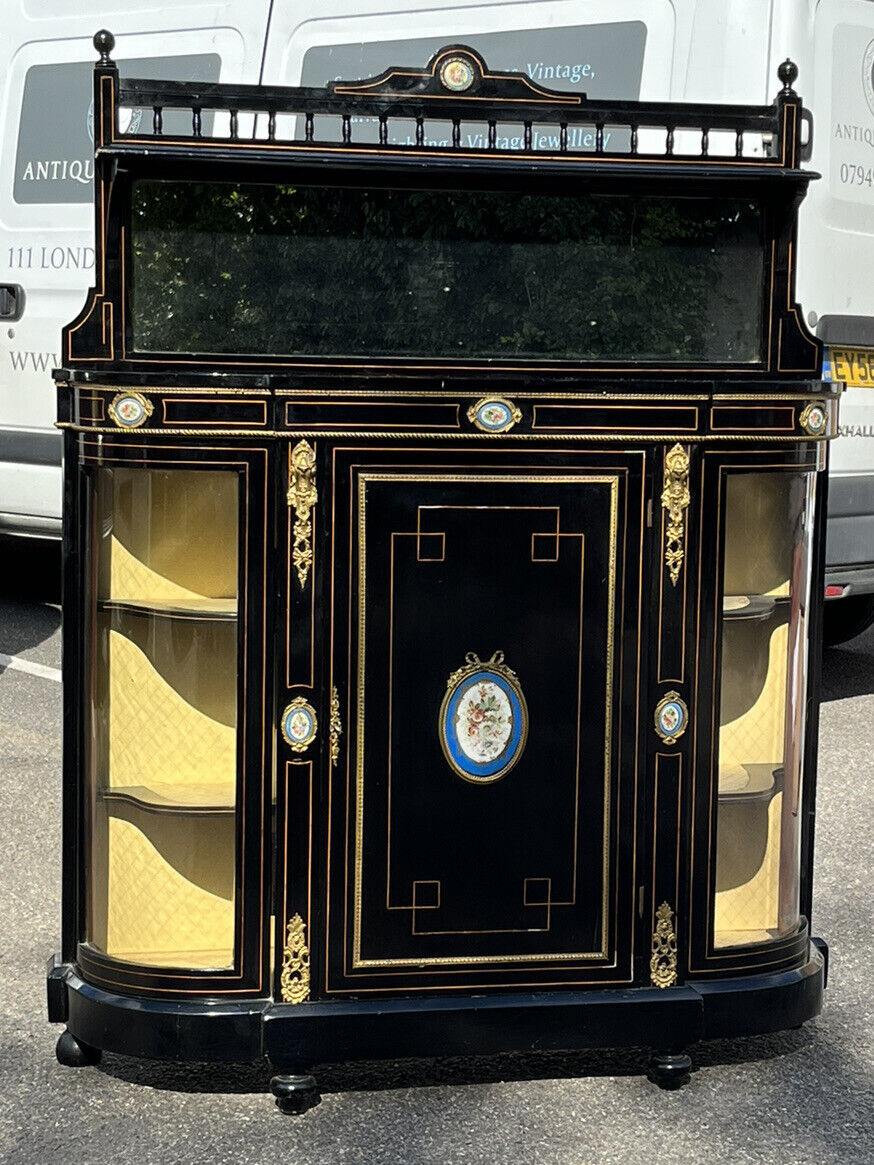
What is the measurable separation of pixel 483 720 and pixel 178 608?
0.64m

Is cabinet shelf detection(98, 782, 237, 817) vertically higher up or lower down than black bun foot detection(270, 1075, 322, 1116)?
higher up

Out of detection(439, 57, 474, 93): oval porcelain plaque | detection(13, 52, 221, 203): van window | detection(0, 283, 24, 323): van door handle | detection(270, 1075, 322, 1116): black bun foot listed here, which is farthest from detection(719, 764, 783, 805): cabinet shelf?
detection(0, 283, 24, 323): van door handle

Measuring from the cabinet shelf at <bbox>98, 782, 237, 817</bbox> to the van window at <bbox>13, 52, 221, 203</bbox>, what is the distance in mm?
4515

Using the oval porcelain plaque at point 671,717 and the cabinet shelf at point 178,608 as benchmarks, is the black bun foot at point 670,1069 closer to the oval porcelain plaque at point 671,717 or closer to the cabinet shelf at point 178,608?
the oval porcelain plaque at point 671,717

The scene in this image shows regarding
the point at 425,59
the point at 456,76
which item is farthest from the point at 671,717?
the point at 425,59

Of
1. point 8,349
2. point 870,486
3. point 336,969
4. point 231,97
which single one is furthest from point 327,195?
point 8,349

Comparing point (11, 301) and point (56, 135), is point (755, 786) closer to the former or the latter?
point (11, 301)

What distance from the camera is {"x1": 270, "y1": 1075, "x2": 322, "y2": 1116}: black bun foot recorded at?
11.3 ft

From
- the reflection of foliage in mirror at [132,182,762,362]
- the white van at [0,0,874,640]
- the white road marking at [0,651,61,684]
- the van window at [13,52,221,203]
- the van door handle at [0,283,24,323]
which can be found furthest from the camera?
the van door handle at [0,283,24,323]

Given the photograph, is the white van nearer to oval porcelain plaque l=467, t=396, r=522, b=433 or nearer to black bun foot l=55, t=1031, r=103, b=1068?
oval porcelain plaque l=467, t=396, r=522, b=433

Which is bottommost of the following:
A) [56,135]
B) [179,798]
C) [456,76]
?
[179,798]

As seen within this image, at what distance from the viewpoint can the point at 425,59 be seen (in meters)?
6.60

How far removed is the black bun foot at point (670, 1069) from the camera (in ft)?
11.8

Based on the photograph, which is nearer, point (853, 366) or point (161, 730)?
point (161, 730)
